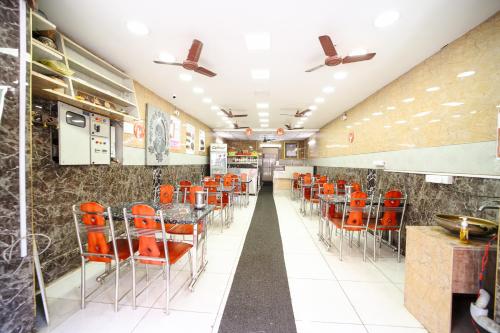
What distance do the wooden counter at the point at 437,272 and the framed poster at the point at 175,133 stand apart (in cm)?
603

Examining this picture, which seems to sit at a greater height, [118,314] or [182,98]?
[182,98]

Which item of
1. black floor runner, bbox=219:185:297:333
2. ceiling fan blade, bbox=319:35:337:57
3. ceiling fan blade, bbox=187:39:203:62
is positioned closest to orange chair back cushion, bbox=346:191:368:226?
black floor runner, bbox=219:185:297:333

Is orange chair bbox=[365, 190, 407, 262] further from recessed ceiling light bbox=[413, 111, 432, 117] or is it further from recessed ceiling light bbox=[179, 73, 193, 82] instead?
recessed ceiling light bbox=[179, 73, 193, 82]

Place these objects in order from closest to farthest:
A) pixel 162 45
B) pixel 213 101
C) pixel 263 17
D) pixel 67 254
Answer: pixel 263 17
pixel 67 254
pixel 162 45
pixel 213 101

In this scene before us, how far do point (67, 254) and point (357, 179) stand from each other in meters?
6.18

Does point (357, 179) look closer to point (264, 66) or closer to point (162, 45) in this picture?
point (264, 66)

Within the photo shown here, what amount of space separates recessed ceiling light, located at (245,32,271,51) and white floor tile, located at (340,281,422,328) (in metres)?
3.33

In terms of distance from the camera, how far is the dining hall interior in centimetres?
172

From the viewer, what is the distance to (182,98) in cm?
595

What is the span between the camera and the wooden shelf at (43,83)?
2133 mm

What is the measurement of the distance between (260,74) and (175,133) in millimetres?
3671

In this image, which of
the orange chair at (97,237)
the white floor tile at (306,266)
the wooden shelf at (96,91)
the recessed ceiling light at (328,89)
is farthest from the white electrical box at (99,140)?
the recessed ceiling light at (328,89)

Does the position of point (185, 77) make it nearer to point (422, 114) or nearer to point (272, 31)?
point (272, 31)

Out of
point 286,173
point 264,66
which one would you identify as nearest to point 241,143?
point 286,173
